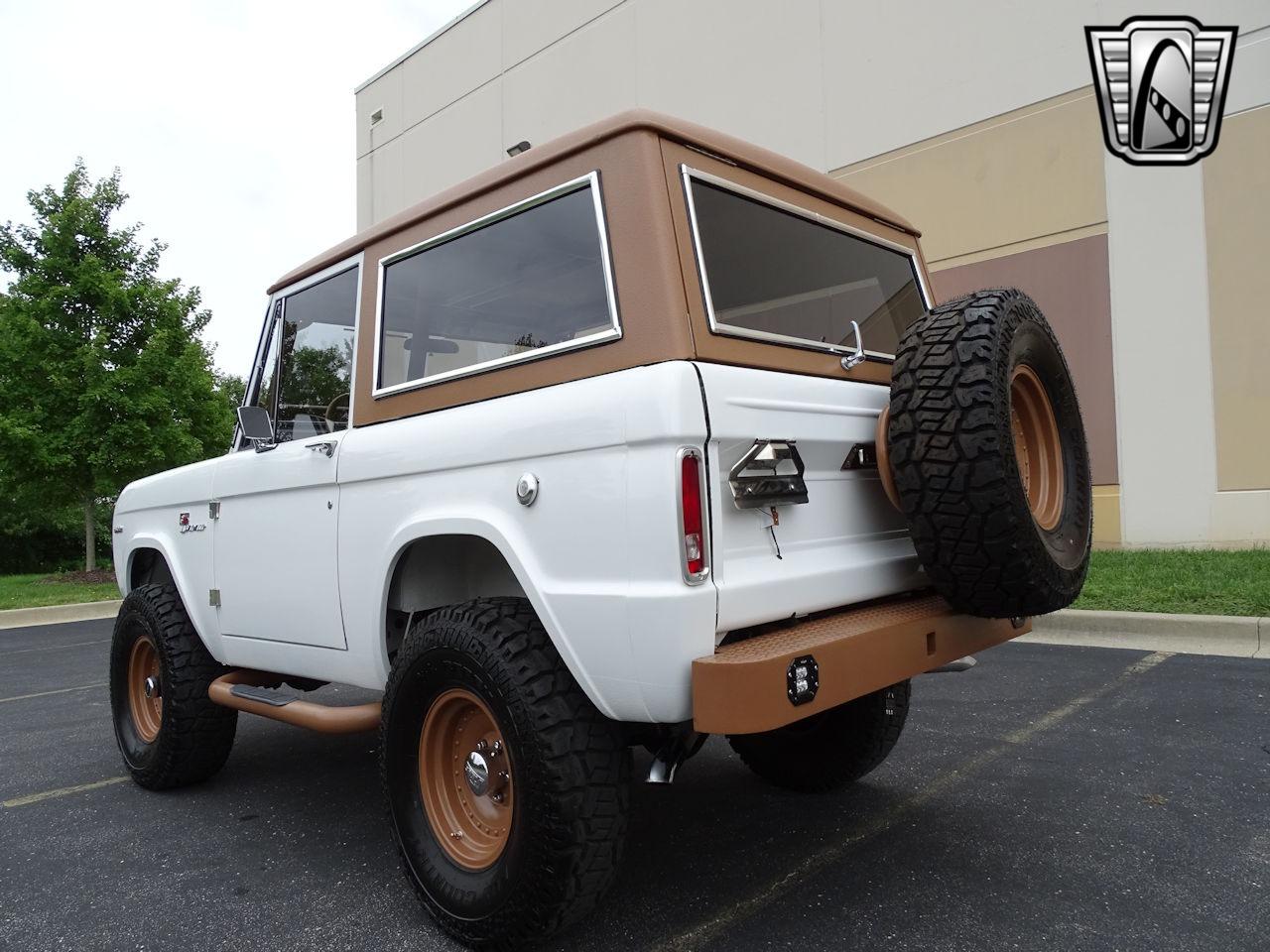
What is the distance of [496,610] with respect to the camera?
2.57m

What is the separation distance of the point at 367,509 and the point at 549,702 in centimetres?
108

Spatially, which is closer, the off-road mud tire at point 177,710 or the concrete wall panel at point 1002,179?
the off-road mud tire at point 177,710

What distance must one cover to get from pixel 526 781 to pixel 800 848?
1.34 m

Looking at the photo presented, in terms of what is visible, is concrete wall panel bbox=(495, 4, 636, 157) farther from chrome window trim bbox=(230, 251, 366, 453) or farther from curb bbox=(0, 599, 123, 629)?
chrome window trim bbox=(230, 251, 366, 453)

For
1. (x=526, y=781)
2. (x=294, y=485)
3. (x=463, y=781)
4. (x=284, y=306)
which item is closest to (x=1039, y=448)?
(x=526, y=781)

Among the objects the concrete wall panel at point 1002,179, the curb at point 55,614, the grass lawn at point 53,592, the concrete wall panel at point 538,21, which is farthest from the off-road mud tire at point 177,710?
the concrete wall panel at point 538,21

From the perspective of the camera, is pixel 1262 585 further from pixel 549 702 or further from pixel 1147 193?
pixel 549 702

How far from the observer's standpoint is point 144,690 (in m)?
4.44

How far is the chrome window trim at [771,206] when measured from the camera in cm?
253

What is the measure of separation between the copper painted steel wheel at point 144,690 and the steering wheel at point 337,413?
1592 millimetres

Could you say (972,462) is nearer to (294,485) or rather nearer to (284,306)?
(294,485)

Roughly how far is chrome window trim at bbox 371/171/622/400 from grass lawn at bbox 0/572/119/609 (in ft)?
34.8

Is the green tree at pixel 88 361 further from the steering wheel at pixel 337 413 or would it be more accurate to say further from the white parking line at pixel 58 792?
the steering wheel at pixel 337 413
